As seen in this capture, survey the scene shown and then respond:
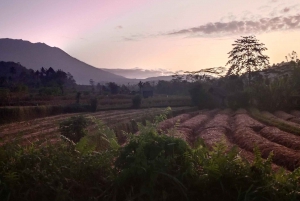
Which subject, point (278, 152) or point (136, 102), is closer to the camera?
point (278, 152)

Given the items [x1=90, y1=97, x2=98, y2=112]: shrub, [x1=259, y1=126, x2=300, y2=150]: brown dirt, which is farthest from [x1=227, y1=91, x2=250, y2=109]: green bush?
[x1=259, y1=126, x2=300, y2=150]: brown dirt

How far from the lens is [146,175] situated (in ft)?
15.1

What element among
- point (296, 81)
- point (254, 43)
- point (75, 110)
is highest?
point (254, 43)

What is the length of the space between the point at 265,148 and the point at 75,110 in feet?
79.5

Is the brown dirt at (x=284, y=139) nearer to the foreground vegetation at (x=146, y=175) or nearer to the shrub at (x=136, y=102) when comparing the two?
the foreground vegetation at (x=146, y=175)

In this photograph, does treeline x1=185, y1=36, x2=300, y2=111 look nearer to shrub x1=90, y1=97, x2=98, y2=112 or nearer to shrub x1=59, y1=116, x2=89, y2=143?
shrub x1=90, y1=97, x2=98, y2=112

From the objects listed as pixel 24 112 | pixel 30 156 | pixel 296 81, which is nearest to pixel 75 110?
pixel 24 112

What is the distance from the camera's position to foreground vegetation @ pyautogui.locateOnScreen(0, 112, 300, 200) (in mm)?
4391

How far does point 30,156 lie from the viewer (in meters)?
4.85

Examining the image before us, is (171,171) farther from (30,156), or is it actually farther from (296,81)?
(296,81)

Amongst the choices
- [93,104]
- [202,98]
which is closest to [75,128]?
[93,104]

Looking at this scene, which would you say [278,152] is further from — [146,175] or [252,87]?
[252,87]

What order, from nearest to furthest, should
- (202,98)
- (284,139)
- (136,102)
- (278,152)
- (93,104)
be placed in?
(278,152) < (284,139) < (93,104) < (136,102) < (202,98)

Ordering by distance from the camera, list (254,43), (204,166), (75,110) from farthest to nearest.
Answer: (254,43)
(75,110)
(204,166)
